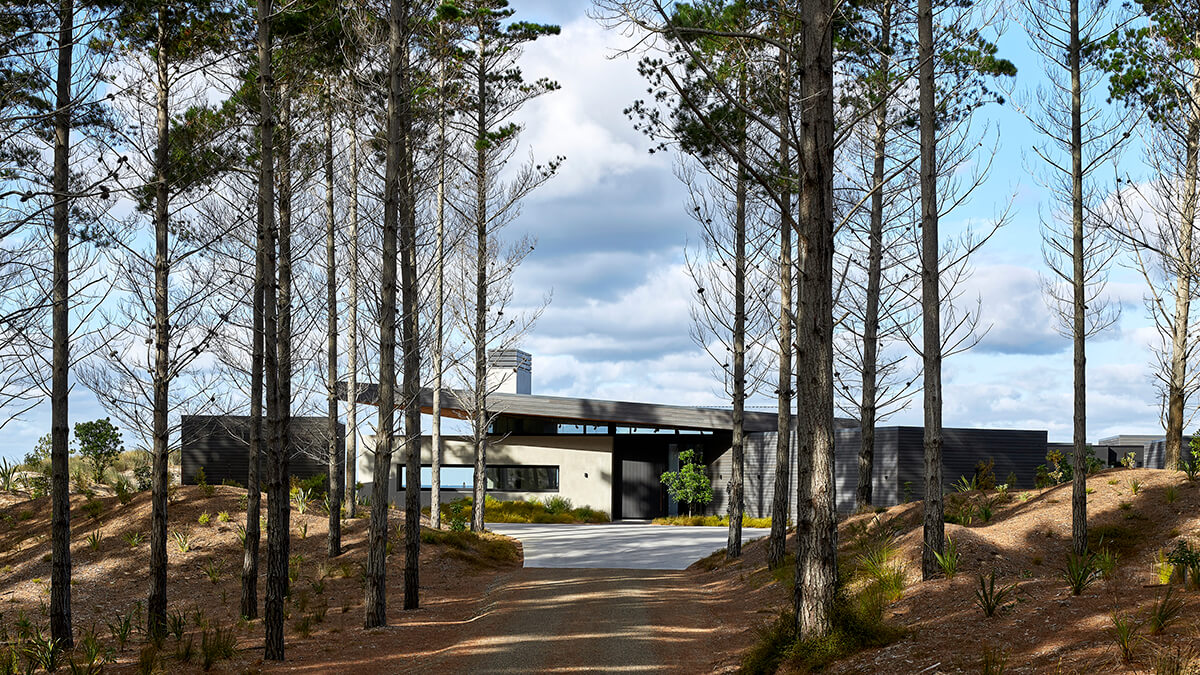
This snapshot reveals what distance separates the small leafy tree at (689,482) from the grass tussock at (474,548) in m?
10.1

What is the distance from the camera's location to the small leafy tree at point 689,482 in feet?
97.1

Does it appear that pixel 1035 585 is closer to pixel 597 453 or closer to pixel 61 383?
pixel 61 383

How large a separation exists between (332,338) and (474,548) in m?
5.44

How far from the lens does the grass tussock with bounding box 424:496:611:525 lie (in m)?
30.2

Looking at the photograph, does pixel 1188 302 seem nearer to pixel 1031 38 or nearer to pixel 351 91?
pixel 1031 38

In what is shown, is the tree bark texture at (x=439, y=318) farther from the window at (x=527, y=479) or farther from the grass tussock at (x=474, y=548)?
the window at (x=527, y=479)

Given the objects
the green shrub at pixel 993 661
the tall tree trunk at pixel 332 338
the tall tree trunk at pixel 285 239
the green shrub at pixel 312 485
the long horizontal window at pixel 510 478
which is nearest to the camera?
the green shrub at pixel 993 661

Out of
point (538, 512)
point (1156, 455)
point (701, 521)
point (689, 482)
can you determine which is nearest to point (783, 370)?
point (701, 521)

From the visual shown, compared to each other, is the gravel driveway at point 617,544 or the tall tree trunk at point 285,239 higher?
the tall tree trunk at point 285,239

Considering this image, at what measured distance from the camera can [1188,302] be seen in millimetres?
19203

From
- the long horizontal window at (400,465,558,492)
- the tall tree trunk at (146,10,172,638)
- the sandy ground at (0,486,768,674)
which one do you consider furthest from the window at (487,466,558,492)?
the tall tree trunk at (146,10,172,638)

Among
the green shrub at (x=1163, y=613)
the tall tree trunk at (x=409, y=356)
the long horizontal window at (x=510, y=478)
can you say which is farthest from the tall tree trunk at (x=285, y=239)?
the long horizontal window at (x=510, y=478)

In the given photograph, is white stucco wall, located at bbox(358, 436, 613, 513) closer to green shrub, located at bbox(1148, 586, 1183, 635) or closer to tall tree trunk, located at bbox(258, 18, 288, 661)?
tall tree trunk, located at bbox(258, 18, 288, 661)

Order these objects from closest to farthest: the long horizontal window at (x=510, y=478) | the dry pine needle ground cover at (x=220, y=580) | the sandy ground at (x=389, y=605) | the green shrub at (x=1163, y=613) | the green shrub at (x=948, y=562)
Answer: the green shrub at (x=1163, y=613) < the sandy ground at (x=389, y=605) < the green shrub at (x=948, y=562) < the dry pine needle ground cover at (x=220, y=580) < the long horizontal window at (x=510, y=478)
